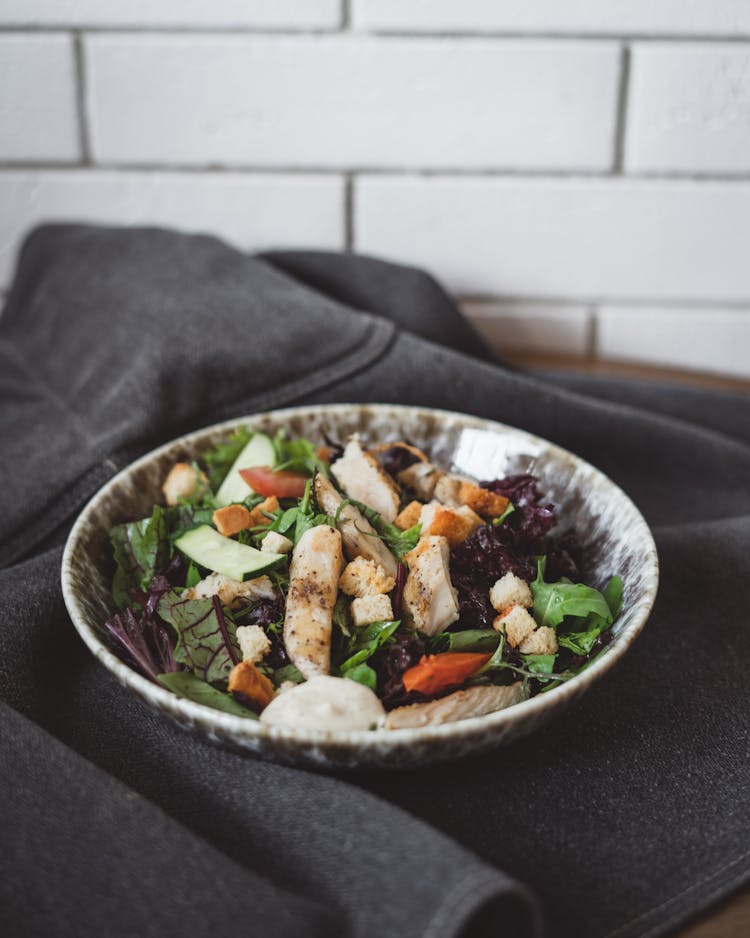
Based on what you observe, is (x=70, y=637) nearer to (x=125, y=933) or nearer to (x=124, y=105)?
(x=125, y=933)

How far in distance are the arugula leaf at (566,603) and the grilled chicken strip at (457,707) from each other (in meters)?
0.11

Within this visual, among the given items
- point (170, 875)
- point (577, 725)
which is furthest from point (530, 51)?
point (170, 875)

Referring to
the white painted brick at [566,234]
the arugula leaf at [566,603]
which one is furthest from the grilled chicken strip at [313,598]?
the white painted brick at [566,234]

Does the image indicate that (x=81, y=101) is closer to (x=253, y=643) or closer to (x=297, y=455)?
(x=297, y=455)

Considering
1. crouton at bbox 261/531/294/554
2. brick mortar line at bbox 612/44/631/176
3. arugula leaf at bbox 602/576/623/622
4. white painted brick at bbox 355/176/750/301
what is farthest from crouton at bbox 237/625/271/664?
brick mortar line at bbox 612/44/631/176

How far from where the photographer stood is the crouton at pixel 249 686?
0.84 m

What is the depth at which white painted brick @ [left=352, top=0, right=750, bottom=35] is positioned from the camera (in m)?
1.59

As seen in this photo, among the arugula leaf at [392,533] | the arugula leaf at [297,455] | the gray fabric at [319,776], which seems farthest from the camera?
the arugula leaf at [297,455]

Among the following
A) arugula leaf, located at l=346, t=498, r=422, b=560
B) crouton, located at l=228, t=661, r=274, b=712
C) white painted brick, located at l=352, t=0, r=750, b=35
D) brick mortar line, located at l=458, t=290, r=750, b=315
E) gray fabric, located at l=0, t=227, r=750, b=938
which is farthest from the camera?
brick mortar line, located at l=458, t=290, r=750, b=315

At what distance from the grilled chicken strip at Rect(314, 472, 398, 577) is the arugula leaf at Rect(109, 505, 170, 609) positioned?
0.18 meters

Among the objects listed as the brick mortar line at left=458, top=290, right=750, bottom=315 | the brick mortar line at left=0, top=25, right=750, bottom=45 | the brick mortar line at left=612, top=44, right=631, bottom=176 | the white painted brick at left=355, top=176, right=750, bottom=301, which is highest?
the brick mortar line at left=0, top=25, right=750, bottom=45

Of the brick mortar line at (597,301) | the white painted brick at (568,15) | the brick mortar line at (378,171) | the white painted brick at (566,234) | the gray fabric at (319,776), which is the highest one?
the white painted brick at (568,15)

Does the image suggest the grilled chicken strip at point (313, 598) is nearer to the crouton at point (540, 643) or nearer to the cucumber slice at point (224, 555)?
the cucumber slice at point (224, 555)

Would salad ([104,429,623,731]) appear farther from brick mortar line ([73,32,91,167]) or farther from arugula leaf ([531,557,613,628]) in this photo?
brick mortar line ([73,32,91,167])
